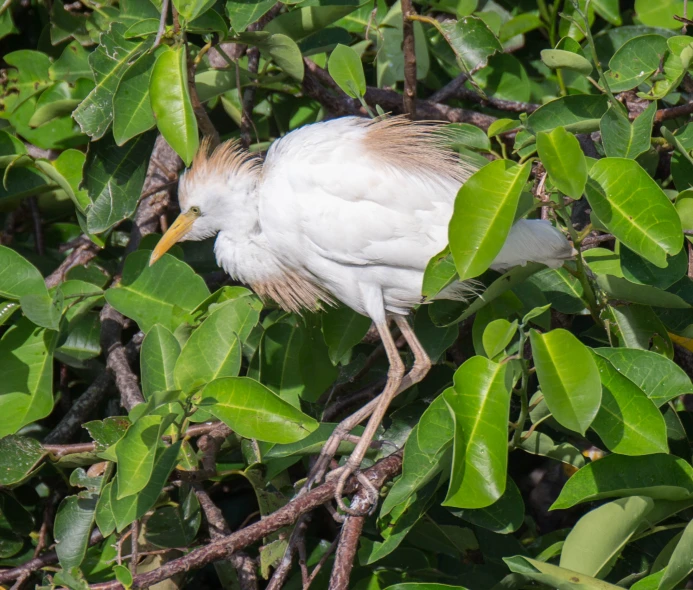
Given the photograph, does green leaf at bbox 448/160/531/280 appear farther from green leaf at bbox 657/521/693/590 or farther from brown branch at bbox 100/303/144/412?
brown branch at bbox 100/303/144/412

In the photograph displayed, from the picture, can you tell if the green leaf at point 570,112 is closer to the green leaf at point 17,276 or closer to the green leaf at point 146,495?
the green leaf at point 146,495

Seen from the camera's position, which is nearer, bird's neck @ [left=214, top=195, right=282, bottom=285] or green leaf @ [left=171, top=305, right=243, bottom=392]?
green leaf @ [left=171, top=305, right=243, bottom=392]

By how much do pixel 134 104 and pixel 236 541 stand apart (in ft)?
3.44

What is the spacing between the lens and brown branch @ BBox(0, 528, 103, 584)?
190cm

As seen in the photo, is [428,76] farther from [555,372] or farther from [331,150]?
[555,372]

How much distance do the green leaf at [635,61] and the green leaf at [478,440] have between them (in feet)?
3.52

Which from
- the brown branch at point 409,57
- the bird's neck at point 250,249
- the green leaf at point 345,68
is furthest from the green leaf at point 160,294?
the brown branch at point 409,57

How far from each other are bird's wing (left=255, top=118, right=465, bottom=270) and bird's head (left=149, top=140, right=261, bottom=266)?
0.67 ft

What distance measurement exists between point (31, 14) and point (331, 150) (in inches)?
63.4

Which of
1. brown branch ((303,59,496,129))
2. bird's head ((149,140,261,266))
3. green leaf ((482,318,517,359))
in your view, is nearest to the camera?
green leaf ((482,318,517,359))

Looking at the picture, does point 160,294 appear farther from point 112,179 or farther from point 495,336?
point 495,336

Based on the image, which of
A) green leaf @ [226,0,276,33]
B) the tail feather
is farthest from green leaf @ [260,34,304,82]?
the tail feather

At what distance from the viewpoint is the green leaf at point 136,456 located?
1.46 m

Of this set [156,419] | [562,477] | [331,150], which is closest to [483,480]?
[156,419]
